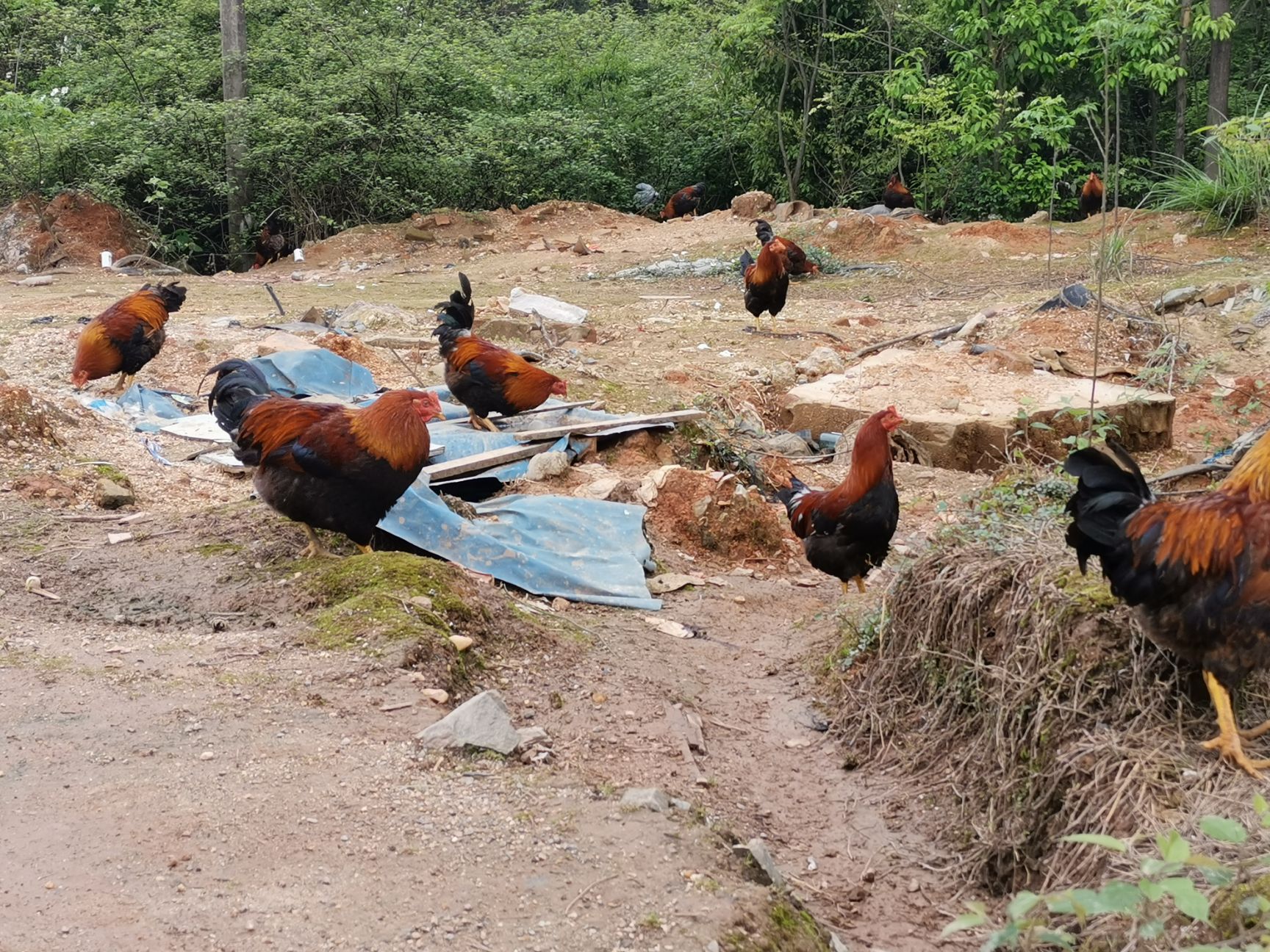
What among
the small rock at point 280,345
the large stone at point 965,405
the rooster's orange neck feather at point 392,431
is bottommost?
the large stone at point 965,405

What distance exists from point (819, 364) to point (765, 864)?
8.52 m

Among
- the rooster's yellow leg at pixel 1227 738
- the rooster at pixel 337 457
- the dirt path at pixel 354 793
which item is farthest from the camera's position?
the rooster at pixel 337 457

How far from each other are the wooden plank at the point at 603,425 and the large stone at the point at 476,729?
163 inches

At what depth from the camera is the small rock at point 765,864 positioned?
3.82m

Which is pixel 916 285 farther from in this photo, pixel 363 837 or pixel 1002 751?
pixel 363 837

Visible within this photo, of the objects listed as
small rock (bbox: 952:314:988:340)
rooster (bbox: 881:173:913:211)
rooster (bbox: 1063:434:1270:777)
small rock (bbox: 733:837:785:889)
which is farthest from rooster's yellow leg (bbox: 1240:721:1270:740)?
rooster (bbox: 881:173:913:211)

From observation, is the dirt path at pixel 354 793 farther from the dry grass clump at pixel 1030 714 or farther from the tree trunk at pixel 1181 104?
the tree trunk at pixel 1181 104

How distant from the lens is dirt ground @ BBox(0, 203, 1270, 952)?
3320 mm

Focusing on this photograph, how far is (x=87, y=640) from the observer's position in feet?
17.1

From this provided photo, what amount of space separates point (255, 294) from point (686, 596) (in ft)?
37.4

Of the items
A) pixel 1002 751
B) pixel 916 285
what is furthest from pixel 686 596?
pixel 916 285

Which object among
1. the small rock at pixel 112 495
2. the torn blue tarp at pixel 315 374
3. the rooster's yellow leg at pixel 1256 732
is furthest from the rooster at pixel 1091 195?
the rooster's yellow leg at pixel 1256 732

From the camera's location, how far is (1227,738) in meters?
3.64

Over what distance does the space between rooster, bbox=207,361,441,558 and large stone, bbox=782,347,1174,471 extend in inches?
182
